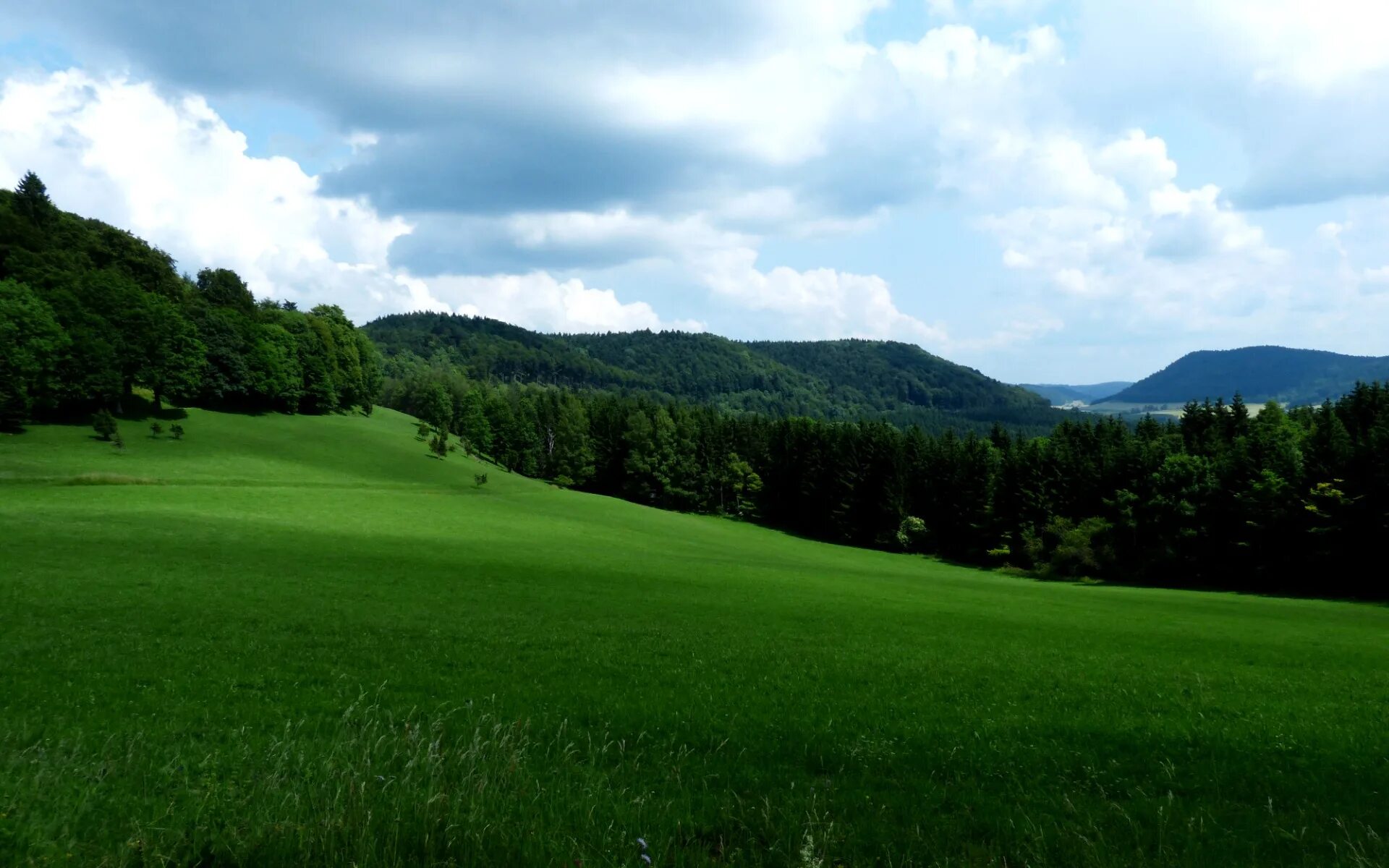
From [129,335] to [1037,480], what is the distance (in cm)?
9955

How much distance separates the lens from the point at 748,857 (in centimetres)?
612

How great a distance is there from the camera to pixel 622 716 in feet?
44.3

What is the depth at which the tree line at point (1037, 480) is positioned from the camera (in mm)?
64375

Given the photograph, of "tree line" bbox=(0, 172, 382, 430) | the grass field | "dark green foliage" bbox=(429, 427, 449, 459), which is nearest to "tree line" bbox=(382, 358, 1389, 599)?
"dark green foliage" bbox=(429, 427, 449, 459)

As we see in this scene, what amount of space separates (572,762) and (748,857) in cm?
414

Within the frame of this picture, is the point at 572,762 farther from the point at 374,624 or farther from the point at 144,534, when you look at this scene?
the point at 144,534

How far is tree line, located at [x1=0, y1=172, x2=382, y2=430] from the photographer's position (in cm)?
6312

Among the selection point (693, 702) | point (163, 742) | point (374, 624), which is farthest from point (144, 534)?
point (693, 702)

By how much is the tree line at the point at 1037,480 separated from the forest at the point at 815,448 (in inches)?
8.9

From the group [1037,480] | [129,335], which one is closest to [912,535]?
[1037,480]

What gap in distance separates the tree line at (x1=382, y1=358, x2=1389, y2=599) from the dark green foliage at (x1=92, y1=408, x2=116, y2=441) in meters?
42.6

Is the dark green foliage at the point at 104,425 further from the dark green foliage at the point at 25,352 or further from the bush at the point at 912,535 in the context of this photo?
the bush at the point at 912,535

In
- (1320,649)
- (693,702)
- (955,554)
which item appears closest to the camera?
(693,702)

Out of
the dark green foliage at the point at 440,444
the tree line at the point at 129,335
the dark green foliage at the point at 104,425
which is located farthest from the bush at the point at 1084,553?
the tree line at the point at 129,335
